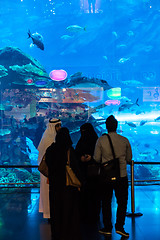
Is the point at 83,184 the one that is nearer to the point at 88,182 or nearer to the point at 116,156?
the point at 116,156

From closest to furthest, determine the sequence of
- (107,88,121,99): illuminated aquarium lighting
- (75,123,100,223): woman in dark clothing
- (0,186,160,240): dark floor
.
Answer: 1. (0,186,160,240): dark floor
2. (75,123,100,223): woman in dark clothing
3. (107,88,121,99): illuminated aquarium lighting

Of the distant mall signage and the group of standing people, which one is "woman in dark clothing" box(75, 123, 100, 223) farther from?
the distant mall signage

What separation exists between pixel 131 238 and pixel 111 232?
0.34 meters

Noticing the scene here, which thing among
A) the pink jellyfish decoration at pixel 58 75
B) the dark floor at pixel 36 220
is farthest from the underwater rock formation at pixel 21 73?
the dark floor at pixel 36 220

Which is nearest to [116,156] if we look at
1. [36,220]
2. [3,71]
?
[36,220]

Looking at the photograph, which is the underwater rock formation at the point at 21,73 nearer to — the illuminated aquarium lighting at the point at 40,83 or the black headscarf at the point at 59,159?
the illuminated aquarium lighting at the point at 40,83

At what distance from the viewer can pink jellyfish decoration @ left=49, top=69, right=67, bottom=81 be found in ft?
44.2

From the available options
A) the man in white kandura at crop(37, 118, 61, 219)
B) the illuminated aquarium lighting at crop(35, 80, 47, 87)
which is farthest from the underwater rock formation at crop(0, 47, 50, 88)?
the man in white kandura at crop(37, 118, 61, 219)

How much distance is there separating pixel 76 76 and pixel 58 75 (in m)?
1.86

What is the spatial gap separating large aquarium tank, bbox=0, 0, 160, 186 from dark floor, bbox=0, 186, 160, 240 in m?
1.08

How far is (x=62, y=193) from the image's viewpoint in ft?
11.2

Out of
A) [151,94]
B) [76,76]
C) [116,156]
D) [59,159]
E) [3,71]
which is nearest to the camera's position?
[59,159]

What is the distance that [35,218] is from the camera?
16.1ft

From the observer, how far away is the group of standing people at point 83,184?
11.2 ft
